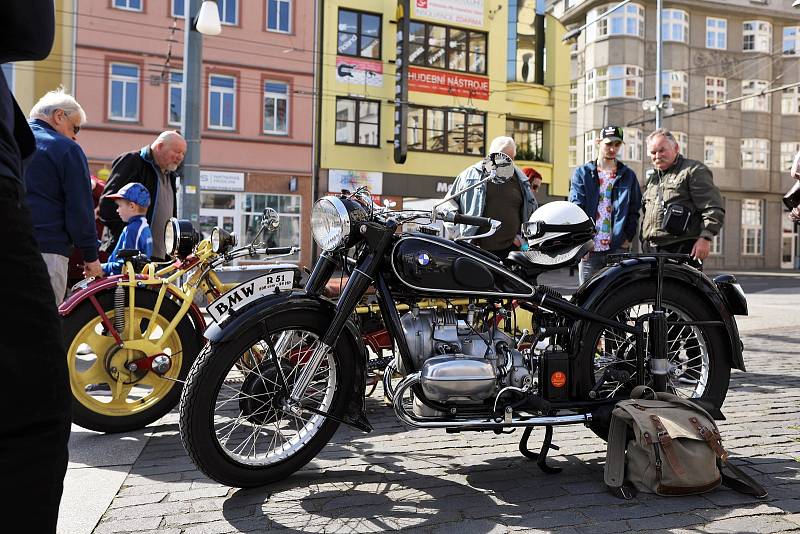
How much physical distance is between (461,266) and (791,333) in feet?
21.8

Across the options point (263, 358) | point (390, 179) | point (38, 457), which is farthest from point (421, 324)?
point (390, 179)

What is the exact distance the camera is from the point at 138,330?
4.10m

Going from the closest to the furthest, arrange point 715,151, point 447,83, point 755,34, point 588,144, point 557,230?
point 557,230, point 447,83, point 588,144, point 715,151, point 755,34

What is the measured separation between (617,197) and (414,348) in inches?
136

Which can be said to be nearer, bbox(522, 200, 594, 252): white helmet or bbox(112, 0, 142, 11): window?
bbox(522, 200, 594, 252): white helmet

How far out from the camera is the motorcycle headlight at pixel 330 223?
2967 millimetres

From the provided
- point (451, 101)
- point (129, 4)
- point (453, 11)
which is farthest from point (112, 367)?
point (453, 11)

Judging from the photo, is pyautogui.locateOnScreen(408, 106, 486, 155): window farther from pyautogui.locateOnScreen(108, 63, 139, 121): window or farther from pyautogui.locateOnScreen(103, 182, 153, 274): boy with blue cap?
pyautogui.locateOnScreen(103, 182, 153, 274): boy with blue cap

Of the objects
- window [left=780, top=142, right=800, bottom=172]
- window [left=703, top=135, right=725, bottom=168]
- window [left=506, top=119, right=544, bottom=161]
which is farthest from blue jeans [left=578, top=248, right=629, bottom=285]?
window [left=780, top=142, right=800, bottom=172]

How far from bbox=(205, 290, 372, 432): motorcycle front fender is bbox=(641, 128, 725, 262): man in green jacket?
3.01m

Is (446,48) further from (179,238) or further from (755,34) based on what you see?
(179,238)

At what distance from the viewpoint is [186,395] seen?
9.08 feet

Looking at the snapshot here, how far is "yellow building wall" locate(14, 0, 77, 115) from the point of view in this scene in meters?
21.0

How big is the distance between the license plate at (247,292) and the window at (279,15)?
22.4 meters
